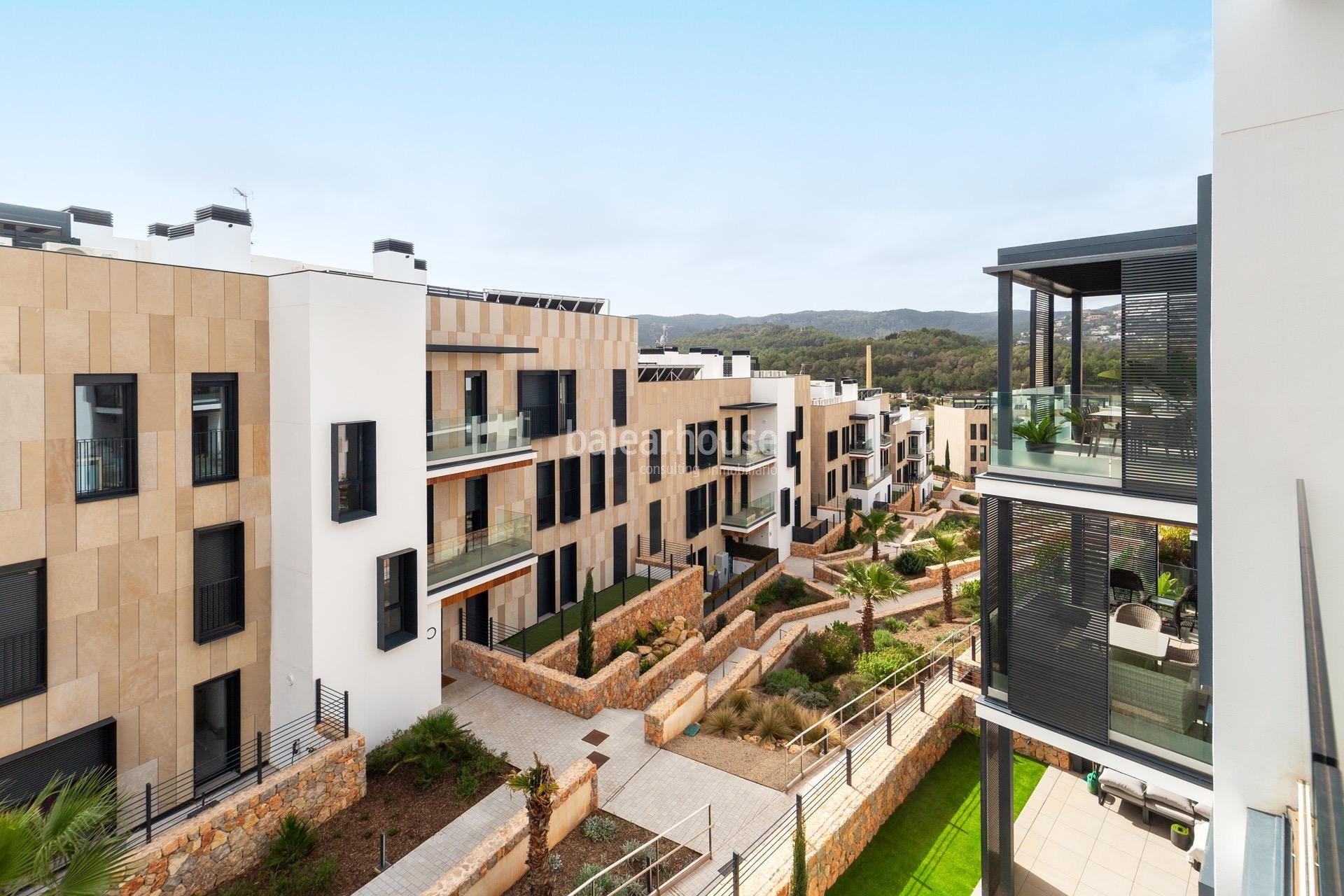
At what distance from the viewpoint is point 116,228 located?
14.0 meters

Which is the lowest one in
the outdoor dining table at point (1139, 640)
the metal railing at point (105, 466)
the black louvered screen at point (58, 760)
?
the black louvered screen at point (58, 760)

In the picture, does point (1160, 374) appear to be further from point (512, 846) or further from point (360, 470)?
point (360, 470)

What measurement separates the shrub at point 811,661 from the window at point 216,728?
1297 cm

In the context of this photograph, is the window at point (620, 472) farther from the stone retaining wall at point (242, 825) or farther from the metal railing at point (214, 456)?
the stone retaining wall at point (242, 825)

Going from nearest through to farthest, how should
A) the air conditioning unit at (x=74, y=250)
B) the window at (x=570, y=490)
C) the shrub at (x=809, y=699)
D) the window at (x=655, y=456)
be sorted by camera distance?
the air conditioning unit at (x=74, y=250), the shrub at (x=809, y=699), the window at (x=570, y=490), the window at (x=655, y=456)

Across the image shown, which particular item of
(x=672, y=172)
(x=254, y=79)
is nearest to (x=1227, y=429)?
(x=254, y=79)

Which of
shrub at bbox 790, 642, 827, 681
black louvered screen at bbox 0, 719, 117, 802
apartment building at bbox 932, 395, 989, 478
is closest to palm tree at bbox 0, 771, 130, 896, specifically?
black louvered screen at bbox 0, 719, 117, 802

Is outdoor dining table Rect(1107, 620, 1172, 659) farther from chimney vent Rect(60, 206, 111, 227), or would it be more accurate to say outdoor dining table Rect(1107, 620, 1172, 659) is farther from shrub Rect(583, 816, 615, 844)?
chimney vent Rect(60, 206, 111, 227)

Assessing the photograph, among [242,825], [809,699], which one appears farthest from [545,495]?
[242,825]

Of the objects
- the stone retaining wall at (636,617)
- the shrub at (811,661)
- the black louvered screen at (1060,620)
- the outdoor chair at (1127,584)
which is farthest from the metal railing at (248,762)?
the outdoor chair at (1127,584)

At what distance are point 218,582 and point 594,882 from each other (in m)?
7.74

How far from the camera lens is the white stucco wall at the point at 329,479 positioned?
10.5 metres

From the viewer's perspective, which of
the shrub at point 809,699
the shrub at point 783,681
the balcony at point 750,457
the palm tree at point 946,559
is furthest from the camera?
the balcony at point 750,457

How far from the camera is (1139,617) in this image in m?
8.41
